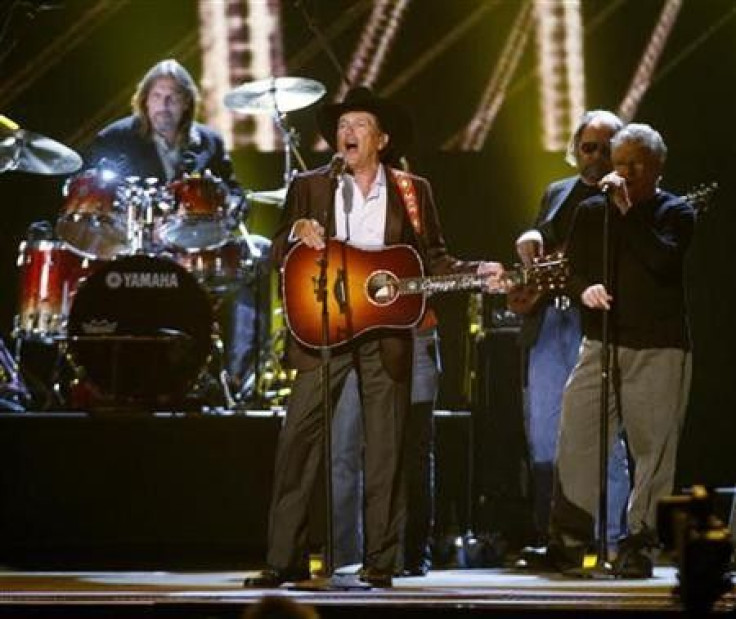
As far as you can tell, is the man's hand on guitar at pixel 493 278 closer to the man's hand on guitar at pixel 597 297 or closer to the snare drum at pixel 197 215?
the man's hand on guitar at pixel 597 297

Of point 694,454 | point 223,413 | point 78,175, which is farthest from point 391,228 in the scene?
point 694,454

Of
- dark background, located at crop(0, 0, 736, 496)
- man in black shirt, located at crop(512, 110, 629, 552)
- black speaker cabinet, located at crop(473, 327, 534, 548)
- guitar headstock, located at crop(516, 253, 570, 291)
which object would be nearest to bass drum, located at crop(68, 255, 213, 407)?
black speaker cabinet, located at crop(473, 327, 534, 548)

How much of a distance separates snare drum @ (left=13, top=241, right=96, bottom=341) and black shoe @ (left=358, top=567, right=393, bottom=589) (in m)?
3.95

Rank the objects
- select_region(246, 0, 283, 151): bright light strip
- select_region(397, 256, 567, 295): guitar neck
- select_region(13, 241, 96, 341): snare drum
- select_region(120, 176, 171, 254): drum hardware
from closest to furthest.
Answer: select_region(397, 256, 567, 295): guitar neck → select_region(120, 176, 171, 254): drum hardware → select_region(13, 241, 96, 341): snare drum → select_region(246, 0, 283, 151): bright light strip

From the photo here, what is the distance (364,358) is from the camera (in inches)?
286

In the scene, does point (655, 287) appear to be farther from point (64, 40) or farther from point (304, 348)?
point (64, 40)

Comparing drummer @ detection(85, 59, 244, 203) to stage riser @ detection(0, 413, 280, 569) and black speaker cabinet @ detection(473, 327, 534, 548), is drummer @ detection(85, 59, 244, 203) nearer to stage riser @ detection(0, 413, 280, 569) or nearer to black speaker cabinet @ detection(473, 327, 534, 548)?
stage riser @ detection(0, 413, 280, 569)

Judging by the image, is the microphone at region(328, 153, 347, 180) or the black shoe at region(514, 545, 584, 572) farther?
the black shoe at region(514, 545, 584, 572)

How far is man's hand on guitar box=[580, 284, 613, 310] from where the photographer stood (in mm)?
7477

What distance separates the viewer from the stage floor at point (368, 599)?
5.69m

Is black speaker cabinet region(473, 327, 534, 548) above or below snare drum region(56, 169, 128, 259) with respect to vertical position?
below

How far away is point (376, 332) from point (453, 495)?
8.86 feet

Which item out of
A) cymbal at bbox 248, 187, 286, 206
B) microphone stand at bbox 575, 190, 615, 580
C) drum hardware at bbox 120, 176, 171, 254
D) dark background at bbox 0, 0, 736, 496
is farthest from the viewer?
dark background at bbox 0, 0, 736, 496

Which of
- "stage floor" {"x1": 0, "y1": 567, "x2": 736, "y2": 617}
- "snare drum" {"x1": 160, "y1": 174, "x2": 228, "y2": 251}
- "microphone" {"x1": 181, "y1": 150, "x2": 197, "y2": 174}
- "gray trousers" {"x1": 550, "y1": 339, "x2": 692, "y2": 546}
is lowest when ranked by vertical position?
"stage floor" {"x1": 0, "y1": 567, "x2": 736, "y2": 617}
